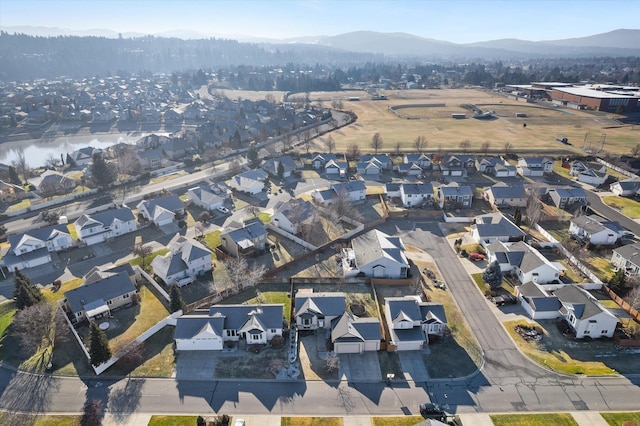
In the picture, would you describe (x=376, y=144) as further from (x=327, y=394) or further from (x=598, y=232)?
(x=327, y=394)

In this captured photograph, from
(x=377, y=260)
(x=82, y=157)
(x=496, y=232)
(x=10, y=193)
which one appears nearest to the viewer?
(x=377, y=260)

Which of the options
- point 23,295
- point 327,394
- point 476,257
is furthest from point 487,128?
point 23,295

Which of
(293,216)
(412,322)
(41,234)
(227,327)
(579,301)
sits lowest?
(227,327)

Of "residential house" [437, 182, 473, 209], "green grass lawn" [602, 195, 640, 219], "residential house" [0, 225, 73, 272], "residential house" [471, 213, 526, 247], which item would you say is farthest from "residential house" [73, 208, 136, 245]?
"green grass lawn" [602, 195, 640, 219]

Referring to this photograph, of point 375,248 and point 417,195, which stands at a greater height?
point 417,195

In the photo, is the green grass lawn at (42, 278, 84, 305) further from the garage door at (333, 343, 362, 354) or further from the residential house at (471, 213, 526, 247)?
the residential house at (471, 213, 526, 247)

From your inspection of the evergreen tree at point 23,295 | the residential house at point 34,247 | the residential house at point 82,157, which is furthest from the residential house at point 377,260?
the residential house at point 82,157
